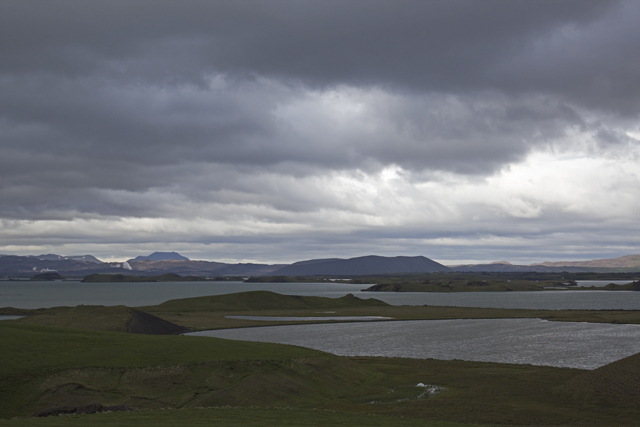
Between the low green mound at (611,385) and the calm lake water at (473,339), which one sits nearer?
the low green mound at (611,385)

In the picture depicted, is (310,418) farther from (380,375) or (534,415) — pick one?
(380,375)

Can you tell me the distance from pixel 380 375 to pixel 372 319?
83741mm

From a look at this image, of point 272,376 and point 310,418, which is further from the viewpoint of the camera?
point 272,376

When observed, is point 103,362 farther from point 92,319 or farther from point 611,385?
point 92,319

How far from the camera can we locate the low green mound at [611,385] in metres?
41.3

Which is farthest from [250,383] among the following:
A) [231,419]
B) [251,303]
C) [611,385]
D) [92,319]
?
[251,303]

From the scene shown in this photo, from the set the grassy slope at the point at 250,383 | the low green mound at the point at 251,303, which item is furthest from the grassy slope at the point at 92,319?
the low green mound at the point at 251,303

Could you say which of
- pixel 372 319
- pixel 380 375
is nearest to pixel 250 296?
pixel 372 319

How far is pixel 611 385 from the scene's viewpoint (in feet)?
141

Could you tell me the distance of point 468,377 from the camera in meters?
54.9

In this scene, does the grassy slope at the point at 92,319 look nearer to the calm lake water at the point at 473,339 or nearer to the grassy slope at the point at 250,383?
the calm lake water at the point at 473,339

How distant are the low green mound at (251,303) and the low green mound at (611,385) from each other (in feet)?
450

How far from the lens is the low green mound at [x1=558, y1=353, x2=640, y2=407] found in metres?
41.3

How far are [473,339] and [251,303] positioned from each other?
102782 mm
